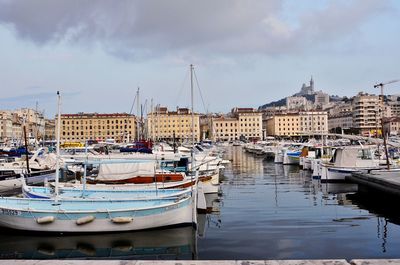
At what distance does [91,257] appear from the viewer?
→ 48.7 feet

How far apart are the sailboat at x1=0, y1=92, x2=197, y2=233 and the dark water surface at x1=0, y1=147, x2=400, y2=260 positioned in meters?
0.35

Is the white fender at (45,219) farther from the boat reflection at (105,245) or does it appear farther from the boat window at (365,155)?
the boat window at (365,155)

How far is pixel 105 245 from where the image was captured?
16.2m

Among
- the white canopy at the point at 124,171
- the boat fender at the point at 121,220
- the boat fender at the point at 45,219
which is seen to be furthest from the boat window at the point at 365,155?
the boat fender at the point at 45,219

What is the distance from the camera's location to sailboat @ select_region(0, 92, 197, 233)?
17.6 meters

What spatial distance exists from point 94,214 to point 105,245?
1776mm

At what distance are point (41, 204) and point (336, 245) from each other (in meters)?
11.0

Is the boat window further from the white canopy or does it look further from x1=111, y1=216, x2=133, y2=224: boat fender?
x1=111, y1=216, x2=133, y2=224: boat fender

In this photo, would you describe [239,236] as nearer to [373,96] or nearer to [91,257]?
[91,257]

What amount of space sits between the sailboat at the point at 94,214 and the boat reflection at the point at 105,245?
0.99 ft

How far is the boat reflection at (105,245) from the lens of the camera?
1512 centimetres

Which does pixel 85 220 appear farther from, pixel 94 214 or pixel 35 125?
pixel 35 125

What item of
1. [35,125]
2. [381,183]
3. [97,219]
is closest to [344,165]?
[381,183]

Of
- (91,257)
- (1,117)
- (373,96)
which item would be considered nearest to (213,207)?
(91,257)
